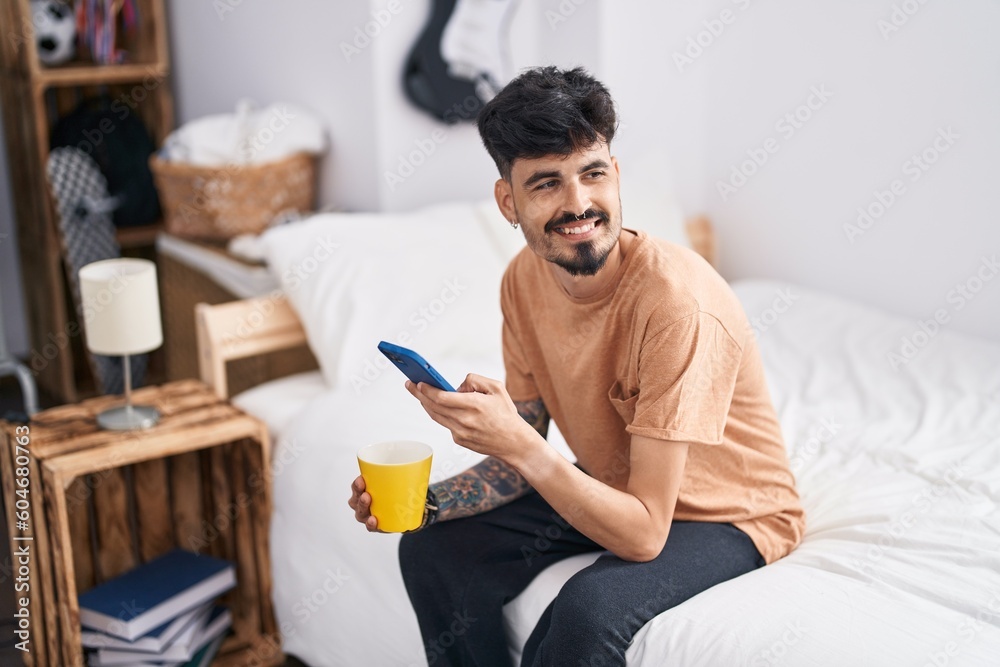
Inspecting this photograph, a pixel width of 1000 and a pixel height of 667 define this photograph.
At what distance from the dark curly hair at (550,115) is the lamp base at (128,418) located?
34.6 inches

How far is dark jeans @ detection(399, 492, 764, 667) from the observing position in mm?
1209

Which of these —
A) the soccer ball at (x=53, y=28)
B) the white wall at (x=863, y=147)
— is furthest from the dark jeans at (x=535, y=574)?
the soccer ball at (x=53, y=28)

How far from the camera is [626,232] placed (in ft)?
4.56

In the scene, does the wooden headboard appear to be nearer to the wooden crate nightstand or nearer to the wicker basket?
the wooden crate nightstand

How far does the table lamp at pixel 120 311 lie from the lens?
1.70 m

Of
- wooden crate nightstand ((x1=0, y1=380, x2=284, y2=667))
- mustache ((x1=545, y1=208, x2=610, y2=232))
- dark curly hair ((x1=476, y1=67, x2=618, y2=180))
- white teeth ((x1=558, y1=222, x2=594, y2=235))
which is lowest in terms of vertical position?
wooden crate nightstand ((x1=0, y1=380, x2=284, y2=667))

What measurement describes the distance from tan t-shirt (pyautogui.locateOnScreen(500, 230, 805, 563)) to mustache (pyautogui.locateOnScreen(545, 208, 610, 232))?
0.07 metres

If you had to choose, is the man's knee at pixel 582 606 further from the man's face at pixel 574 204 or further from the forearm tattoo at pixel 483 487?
the man's face at pixel 574 204

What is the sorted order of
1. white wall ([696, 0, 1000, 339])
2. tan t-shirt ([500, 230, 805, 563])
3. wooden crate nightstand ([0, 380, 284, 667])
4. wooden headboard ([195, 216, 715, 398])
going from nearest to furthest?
tan t-shirt ([500, 230, 805, 563]) → wooden crate nightstand ([0, 380, 284, 667]) → wooden headboard ([195, 216, 715, 398]) → white wall ([696, 0, 1000, 339])

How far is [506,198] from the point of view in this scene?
1.39 m

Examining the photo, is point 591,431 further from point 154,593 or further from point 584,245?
point 154,593

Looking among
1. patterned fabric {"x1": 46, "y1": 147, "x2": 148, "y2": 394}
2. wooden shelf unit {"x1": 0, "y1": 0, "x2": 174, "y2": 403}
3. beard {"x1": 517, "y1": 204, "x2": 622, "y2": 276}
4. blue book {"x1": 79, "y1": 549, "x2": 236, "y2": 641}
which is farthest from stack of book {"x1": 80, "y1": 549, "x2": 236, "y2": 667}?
wooden shelf unit {"x1": 0, "y1": 0, "x2": 174, "y2": 403}

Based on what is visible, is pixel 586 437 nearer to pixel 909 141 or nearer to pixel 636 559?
pixel 636 559

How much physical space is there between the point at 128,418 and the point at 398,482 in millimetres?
794
